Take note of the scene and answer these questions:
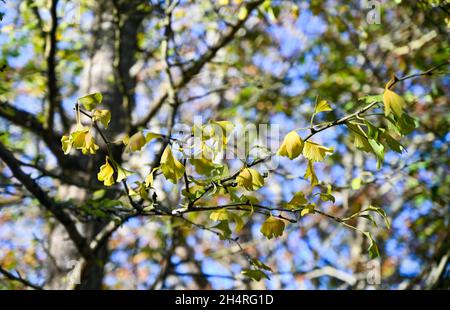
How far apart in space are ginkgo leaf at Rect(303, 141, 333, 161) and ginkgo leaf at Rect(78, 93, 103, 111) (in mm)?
647

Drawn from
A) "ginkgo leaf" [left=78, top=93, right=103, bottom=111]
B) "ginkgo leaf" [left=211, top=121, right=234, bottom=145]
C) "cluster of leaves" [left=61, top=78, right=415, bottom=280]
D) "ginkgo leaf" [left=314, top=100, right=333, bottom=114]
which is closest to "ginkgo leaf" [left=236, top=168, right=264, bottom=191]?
"cluster of leaves" [left=61, top=78, right=415, bottom=280]

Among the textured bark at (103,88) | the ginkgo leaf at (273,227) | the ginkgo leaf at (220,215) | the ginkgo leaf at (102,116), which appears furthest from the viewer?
the textured bark at (103,88)

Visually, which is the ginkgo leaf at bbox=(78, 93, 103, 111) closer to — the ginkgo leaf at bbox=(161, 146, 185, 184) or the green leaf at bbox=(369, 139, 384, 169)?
the ginkgo leaf at bbox=(161, 146, 185, 184)

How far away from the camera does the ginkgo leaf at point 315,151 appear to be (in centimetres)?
152

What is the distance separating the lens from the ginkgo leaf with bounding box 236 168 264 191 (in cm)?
154

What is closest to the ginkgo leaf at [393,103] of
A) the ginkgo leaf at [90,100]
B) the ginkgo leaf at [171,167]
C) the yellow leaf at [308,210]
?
the yellow leaf at [308,210]

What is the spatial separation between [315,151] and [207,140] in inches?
13.2

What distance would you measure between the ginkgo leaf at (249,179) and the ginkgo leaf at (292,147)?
0.42 feet

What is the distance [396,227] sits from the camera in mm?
7086

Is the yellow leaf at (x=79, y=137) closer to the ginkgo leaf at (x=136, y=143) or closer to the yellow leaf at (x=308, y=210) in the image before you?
the ginkgo leaf at (x=136, y=143)

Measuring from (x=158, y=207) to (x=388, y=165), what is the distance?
263 centimetres

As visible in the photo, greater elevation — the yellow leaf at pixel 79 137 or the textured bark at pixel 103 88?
the textured bark at pixel 103 88

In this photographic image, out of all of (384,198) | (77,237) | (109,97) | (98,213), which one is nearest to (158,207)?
(98,213)
